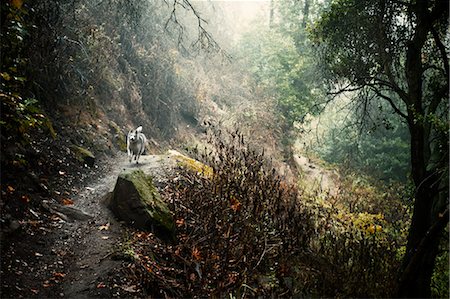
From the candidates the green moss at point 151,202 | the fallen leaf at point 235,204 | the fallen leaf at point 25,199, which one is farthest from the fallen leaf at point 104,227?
the fallen leaf at point 235,204

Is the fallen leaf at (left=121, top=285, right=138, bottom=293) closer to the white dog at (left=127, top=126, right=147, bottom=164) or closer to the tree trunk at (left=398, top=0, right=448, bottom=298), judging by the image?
the tree trunk at (left=398, top=0, right=448, bottom=298)

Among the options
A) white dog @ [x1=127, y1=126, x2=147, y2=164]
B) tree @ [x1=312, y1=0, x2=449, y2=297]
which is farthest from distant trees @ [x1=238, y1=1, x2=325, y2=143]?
tree @ [x1=312, y1=0, x2=449, y2=297]

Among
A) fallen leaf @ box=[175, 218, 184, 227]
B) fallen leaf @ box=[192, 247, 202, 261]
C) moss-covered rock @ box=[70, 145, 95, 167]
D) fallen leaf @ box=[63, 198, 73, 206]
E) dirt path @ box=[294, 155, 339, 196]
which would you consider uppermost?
dirt path @ box=[294, 155, 339, 196]

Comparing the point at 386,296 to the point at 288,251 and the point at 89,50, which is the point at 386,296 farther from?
the point at 89,50

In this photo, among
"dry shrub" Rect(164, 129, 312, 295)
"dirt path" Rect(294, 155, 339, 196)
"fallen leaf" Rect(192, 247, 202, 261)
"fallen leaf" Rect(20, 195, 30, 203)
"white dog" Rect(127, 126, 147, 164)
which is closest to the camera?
"dry shrub" Rect(164, 129, 312, 295)

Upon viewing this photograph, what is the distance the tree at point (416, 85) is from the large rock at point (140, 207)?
383 cm

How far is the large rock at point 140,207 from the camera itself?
248 inches

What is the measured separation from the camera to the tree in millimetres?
5320

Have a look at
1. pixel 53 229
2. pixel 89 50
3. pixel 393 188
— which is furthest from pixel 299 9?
pixel 53 229

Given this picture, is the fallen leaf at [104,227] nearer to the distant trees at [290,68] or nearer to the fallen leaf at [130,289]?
the fallen leaf at [130,289]

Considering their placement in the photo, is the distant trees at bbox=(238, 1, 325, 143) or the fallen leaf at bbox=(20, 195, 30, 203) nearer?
the fallen leaf at bbox=(20, 195, 30, 203)

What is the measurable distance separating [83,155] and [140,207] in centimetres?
335

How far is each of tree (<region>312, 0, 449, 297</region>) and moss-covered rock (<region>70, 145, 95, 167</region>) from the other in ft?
19.8

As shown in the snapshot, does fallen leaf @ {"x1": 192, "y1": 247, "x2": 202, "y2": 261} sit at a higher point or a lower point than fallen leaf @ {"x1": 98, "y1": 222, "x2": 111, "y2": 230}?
higher
